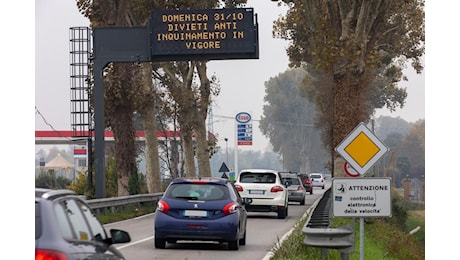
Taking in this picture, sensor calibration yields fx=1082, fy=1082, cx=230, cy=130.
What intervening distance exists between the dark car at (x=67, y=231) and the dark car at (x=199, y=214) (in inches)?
454

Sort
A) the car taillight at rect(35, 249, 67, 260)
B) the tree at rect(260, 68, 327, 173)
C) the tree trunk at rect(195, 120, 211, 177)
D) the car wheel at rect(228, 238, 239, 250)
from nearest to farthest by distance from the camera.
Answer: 1. the car taillight at rect(35, 249, 67, 260)
2. the car wheel at rect(228, 238, 239, 250)
3. the tree trunk at rect(195, 120, 211, 177)
4. the tree at rect(260, 68, 327, 173)

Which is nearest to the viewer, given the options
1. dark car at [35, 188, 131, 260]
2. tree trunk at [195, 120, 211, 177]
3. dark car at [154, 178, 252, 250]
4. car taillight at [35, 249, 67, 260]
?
car taillight at [35, 249, 67, 260]

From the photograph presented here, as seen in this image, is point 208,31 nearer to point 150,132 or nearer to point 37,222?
point 150,132

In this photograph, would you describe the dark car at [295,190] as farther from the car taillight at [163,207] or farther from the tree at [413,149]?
the tree at [413,149]

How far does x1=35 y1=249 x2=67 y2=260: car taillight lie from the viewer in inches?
312

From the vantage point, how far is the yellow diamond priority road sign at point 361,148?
18.3 metres

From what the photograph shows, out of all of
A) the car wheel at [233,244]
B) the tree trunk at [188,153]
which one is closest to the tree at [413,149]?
the tree trunk at [188,153]

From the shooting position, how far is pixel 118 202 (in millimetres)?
34688

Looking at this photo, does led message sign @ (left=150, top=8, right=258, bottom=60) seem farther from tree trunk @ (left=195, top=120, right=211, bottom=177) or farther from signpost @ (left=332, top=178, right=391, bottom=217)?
tree trunk @ (left=195, top=120, right=211, bottom=177)

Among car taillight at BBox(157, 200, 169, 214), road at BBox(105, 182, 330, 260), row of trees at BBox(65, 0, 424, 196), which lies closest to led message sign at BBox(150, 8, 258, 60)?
row of trees at BBox(65, 0, 424, 196)

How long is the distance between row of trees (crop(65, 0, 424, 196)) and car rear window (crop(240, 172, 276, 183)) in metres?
4.11

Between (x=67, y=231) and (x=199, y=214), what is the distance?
42.1 feet

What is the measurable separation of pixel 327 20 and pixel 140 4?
44.4 ft
